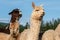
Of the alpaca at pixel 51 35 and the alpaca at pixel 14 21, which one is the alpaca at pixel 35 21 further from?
the alpaca at pixel 51 35

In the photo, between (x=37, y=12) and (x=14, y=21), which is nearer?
(x=37, y=12)

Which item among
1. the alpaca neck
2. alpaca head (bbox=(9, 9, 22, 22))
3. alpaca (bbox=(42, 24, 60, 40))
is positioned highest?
alpaca head (bbox=(9, 9, 22, 22))

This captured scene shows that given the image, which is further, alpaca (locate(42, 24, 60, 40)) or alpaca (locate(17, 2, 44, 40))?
alpaca (locate(42, 24, 60, 40))

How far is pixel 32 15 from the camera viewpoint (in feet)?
20.1

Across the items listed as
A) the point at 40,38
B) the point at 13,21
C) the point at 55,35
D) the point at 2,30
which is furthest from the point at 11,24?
the point at 2,30

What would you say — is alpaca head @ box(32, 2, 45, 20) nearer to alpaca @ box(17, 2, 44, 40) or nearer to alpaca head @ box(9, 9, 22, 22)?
alpaca @ box(17, 2, 44, 40)

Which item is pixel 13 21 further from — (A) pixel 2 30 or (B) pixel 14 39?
(A) pixel 2 30

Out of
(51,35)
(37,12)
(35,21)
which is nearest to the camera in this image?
(37,12)

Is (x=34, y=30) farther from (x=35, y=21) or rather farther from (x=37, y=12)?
(x=37, y=12)

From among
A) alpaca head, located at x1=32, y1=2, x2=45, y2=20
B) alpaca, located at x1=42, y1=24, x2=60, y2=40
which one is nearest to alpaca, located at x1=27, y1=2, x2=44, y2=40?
alpaca head, located at x1=32, y1=2, x2=45, y2=20

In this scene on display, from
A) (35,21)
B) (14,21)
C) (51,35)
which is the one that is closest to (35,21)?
(35,21)

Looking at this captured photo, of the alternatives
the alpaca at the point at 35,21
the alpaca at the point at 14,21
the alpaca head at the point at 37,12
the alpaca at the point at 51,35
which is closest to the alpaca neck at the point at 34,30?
the alpaca at the point at 35,21

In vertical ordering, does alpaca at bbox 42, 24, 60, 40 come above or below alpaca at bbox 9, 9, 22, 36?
below

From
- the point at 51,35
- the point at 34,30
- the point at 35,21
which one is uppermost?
the point at 35,21
